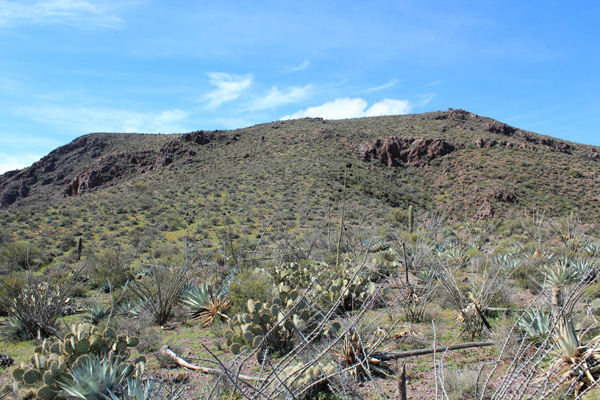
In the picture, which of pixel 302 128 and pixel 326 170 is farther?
pixel 302 128

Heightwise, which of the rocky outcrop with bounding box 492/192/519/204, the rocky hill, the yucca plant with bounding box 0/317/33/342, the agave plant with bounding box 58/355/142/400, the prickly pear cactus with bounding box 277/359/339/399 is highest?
the rocky hill

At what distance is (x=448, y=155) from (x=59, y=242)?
143 feet

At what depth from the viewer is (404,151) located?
1917 inches

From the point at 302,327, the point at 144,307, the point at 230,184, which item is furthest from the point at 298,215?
the point at 302,327

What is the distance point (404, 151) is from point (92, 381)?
48.6 metres

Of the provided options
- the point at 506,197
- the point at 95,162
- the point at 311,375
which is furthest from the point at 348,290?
the point at 95,162

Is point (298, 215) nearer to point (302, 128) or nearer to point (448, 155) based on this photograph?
point (448, 155)

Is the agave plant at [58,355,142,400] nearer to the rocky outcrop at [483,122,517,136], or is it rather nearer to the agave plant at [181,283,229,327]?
the agave plant at [181,283,229,327]

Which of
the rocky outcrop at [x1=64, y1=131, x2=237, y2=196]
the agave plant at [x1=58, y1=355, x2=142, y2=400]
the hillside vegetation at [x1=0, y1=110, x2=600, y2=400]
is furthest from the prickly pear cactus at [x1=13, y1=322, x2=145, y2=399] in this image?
the rocky outcrop at [x1=64, y1=131, x2=237, y2=196]

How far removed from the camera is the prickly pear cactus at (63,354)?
4.16 m

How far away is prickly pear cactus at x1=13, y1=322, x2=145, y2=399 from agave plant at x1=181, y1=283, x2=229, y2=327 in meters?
2.65

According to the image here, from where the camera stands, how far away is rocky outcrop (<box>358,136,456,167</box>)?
155ft

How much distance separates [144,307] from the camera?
7555 millimetres

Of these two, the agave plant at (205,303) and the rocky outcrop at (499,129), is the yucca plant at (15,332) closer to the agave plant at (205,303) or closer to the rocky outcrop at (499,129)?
the agave plant at (205,303)
